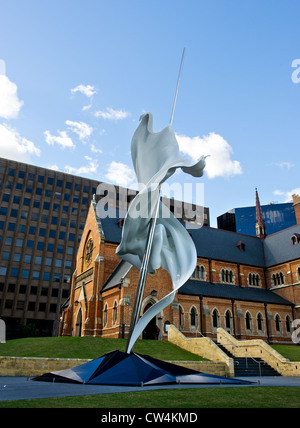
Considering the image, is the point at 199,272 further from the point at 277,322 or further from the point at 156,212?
the point at 156,212

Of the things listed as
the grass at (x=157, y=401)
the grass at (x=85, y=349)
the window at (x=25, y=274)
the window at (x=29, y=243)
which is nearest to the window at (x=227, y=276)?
the grass at (x=85, y=349)

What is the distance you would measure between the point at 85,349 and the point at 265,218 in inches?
4183

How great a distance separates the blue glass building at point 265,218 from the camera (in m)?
116

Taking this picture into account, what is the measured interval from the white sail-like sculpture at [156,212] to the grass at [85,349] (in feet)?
30.0

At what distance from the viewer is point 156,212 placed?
45.9 ft

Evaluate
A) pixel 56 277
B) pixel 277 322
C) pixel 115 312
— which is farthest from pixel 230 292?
pixel 56 277

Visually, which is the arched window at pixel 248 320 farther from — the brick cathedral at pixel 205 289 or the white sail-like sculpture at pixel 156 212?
the white sail-like sculpture at pixel 156 212

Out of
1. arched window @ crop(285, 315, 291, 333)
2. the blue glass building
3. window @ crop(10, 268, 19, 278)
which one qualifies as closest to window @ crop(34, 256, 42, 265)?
window @ crop(10, 268, 19, 278)

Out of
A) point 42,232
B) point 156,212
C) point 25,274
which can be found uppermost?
point 42,232

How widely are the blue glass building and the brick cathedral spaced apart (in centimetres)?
7468

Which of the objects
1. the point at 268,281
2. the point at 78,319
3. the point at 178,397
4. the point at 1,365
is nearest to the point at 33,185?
the point at 78,319
